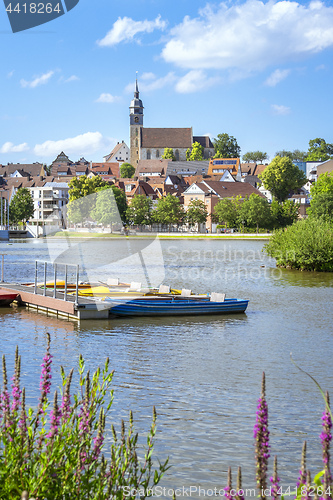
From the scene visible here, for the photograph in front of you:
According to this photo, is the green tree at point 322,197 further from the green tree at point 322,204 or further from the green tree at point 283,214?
the green tree at point 283,214

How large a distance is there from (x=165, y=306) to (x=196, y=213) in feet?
389

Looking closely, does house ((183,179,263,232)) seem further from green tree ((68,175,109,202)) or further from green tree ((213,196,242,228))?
green tree ((68,175,109,202))

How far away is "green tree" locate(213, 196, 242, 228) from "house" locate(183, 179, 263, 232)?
7.36 meters

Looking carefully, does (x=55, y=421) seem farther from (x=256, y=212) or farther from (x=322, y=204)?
(x=256, y=212)

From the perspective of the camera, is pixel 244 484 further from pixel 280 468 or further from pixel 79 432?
pixel 79 432

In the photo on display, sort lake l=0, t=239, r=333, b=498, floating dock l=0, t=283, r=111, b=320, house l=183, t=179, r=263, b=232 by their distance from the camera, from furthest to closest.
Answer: house l=183, t=179, r=263, b=232, floating dock l=0, t=283, r=111, b=320, lake l=0, t=239, r=333, b=498

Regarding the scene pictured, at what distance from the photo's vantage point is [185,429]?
12891mm

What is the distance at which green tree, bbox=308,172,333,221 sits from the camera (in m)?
88.6

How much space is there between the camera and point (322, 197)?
9138cm

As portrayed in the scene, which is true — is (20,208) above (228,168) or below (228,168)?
below

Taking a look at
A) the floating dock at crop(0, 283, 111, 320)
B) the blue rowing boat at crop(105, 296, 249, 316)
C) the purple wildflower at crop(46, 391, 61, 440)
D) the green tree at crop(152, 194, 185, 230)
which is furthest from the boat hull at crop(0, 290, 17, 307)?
the green tree at crop(152, 194, 185, 230)

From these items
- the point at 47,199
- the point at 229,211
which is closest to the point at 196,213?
the point at 229,211

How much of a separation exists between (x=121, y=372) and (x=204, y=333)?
23.9 ft

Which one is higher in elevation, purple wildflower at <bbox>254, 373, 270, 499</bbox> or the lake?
A: purple wildflower at <bbox>254, 373, 270, 499</bbox>
